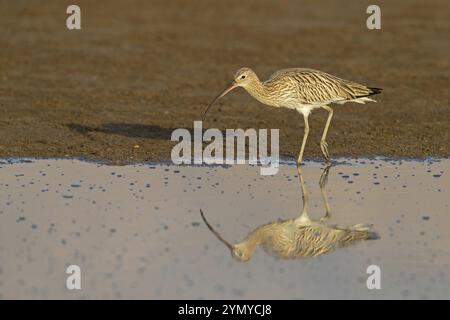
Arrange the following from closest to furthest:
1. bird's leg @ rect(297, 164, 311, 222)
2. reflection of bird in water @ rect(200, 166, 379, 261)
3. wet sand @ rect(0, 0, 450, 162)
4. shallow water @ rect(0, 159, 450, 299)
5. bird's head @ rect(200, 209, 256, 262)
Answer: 1. shallow water @ rect(0, 159, 450, 299)
2. bird's head @ rect(200, 209, 256, 262)
3. reflection of bird in water @ rect(200, 166, 379, 261)
4. bird's leg @ rect(297, 164, 311, 222)
5. wet sand @ rect(0, 0, 450, 162)

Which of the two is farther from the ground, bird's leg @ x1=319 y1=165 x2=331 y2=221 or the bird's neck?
the bird's neck

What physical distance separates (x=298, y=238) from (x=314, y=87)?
3.25m

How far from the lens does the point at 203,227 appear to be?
8.95 m

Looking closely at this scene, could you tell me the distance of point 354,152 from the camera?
11.9m

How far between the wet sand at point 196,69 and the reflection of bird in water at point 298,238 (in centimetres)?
278

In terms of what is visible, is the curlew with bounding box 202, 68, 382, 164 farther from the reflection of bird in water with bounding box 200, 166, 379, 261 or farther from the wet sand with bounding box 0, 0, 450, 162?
the reflection of bird in water with bounding box 200, 166, 379, 261

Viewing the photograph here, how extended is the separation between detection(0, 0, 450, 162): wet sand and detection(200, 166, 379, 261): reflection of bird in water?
9.11 feet

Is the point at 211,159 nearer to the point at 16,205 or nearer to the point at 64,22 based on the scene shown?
the point at 16,205

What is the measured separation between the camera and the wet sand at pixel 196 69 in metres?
12.4

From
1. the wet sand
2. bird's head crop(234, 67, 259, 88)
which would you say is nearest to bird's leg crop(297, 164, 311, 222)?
the wet sand

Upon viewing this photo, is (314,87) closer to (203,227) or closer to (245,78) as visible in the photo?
(245,78)

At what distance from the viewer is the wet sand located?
12.4 metres

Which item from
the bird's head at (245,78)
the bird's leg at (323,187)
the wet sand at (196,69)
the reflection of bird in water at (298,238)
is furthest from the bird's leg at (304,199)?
the bird's head at (245,78)

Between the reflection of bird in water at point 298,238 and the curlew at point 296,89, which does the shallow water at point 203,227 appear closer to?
the reflection of bird in water at point 298,238
